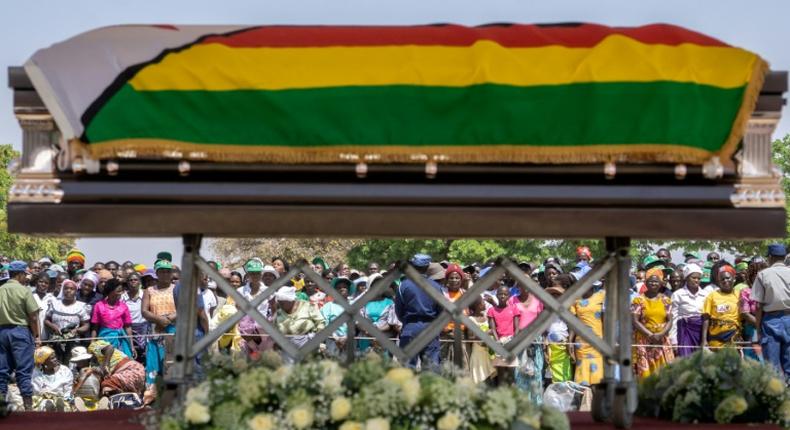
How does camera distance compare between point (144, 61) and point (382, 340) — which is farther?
point (382, 340)

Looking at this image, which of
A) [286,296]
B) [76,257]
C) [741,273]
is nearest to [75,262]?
[76,257]

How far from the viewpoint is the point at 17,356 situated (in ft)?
48.4

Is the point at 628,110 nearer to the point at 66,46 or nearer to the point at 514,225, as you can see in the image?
the point at 514,225

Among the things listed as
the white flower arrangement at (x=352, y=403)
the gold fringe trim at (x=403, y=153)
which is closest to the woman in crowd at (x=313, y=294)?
the white flower arrangement at (x=352, y=403)

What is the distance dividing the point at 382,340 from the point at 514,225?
44.6 inches

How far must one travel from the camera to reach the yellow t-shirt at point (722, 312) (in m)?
15.8

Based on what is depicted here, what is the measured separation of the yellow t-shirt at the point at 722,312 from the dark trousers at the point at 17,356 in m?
7.98

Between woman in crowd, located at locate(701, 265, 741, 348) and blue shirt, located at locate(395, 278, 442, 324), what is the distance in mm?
3971

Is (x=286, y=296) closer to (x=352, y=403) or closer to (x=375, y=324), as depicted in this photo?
(x=375, y=324)

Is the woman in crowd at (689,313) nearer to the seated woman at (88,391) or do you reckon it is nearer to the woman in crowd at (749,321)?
the woman in crowd at (749,321)

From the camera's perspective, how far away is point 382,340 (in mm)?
7621

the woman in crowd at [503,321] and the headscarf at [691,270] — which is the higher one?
the headscarf at [691,270]

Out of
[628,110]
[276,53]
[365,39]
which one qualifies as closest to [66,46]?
[276,53]

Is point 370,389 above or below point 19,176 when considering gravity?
below
